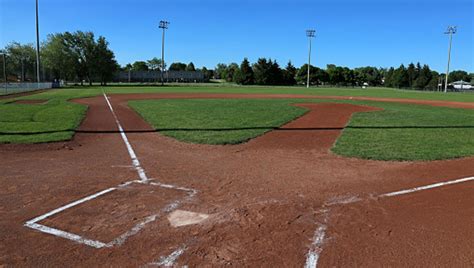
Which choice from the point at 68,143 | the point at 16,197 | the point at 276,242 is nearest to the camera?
the point at 276,242

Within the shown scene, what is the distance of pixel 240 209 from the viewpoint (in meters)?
4.69

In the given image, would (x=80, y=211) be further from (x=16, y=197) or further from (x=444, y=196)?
(x=444, y=196)

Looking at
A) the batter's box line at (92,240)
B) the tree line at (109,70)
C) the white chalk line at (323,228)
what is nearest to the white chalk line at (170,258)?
the batter's box line at (92,240)

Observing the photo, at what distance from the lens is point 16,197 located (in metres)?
5.11

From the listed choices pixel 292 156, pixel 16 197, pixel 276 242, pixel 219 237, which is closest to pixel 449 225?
pixel 276 242

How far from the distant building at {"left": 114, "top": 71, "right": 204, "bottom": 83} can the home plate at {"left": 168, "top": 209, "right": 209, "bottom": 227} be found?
413 feet

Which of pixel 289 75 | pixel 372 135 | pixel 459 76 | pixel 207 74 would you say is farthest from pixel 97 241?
pixel 459 76

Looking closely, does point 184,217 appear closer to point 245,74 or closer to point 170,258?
point 170,258

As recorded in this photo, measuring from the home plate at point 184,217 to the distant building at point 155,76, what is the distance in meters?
126

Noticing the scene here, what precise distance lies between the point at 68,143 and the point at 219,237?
722cm

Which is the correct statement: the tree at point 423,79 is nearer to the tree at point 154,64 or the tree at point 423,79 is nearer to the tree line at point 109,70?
the tree line at point 109,70

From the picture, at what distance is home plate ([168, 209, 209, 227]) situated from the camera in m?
4.22

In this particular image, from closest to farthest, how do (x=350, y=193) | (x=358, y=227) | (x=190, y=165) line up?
(x=358, y=227) < (x=350, y=193) < (x=190, y=165)

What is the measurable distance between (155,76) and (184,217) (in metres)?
140
